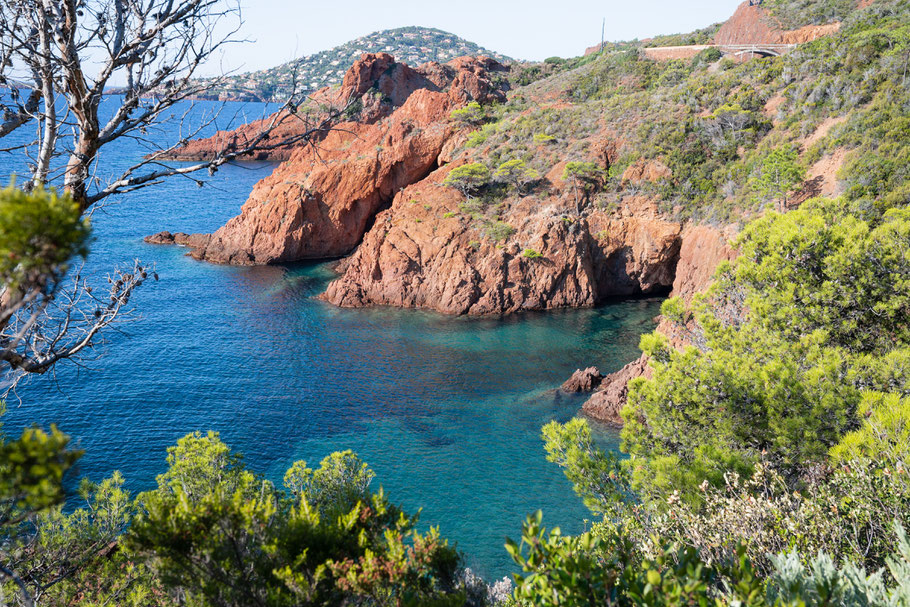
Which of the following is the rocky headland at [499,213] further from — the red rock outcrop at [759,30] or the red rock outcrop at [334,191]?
the red rock outcrop at [759,30]

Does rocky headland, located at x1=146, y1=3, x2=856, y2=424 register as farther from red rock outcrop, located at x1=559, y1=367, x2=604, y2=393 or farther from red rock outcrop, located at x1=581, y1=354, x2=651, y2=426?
red rock outcrop, located at x1=581, y1=354, x2=651, y2=426

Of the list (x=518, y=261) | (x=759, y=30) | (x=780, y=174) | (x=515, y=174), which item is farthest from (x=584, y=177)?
(x=759, y=30)

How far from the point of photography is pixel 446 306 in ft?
144

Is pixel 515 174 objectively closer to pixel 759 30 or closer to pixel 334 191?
pixel 334 191

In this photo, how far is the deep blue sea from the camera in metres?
23.7

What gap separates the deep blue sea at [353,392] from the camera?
932 inches

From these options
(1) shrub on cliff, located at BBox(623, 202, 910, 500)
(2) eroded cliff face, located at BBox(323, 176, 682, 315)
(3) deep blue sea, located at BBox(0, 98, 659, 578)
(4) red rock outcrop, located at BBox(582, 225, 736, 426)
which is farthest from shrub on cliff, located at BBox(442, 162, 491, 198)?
(1) shrub on cliff, located at BBox(623, 202, 910, 500)

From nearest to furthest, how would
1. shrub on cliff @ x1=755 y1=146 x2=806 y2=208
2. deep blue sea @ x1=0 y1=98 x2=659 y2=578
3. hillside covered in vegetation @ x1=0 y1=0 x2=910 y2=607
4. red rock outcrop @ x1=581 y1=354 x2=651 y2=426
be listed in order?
1. hillside covered in vegetation @ x1=0 y1=0 x2=910 y2=607
2. deep blue sea @ x1=0 y1=98 x2=659 y2=578
3. red rock outcrop @ x1=581 y1=354 x2=651 y2=426
4. shrub on cliff @ x1=755 y1=146 x2=806 y2=208

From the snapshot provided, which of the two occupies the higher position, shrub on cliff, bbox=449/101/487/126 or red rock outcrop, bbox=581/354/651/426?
shrub on cliff, bbox=449/101/487/126

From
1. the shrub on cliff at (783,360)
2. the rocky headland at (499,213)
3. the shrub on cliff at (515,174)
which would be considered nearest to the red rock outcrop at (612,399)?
the rocky headland at (499,213)

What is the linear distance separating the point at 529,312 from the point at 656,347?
29.1 meters

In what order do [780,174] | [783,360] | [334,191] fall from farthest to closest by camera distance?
[334,191], [780,174], [783,360]

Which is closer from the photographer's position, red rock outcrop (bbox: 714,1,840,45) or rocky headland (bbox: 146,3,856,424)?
rocky headland (bbox: 146,3,856,424)

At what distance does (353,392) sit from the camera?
31.8m
